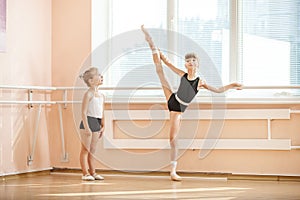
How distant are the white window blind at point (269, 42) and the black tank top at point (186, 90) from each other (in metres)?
0.54

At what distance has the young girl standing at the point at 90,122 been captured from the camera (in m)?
4.85

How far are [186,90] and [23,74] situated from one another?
1367 millimetres

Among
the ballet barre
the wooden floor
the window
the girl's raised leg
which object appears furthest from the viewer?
the window

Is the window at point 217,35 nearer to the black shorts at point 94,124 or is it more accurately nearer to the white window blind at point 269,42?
the white window blind at point 269,42

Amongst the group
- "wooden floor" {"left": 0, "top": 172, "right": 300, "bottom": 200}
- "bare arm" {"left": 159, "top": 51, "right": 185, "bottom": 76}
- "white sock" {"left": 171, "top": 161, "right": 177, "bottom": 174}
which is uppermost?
"bare arm" {"left": 159, "top": 51, "right": 185, "bottom": 76}

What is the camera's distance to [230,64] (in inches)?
204

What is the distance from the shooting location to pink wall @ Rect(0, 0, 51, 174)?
4.84m

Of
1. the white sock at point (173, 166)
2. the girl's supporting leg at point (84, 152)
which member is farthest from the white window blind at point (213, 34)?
the girl's supporting leg at point (84, 152)

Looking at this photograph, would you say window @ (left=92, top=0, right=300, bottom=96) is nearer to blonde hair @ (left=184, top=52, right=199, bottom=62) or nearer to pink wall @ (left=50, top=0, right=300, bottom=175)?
pink wall @ (left=50, top=0, right=300, bottom=175)

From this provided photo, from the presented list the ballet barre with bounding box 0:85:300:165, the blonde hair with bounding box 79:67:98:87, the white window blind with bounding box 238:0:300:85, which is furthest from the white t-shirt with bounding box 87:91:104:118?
the white window blind with bounding box 238:0:300:85

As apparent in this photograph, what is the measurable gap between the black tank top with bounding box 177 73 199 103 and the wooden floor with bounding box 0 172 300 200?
657 mm

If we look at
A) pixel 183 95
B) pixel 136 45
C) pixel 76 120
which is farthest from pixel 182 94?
pixel 76 120

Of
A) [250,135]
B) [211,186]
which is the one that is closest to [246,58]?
[250,135]

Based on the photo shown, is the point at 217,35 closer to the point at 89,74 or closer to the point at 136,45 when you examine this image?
the point at 136,45
